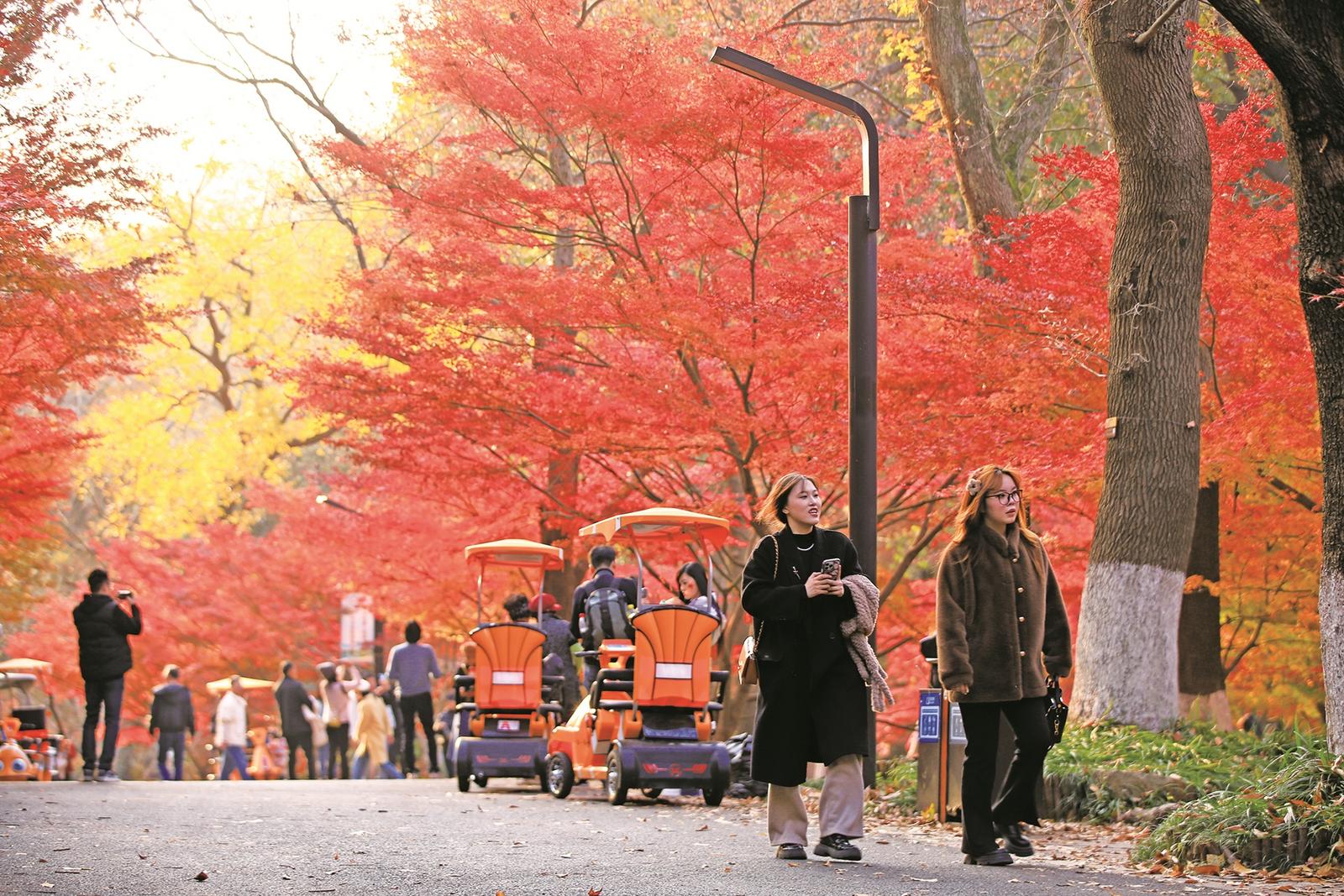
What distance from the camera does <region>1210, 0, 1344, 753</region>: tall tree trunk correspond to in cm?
734

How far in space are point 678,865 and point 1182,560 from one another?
20.1 feet

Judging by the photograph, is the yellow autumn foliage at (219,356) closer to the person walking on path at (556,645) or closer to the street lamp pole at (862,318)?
the person walking on path at (556,645)

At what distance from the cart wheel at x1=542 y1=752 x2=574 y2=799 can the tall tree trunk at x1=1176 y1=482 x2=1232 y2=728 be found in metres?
5.95

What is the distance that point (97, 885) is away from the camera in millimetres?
6098

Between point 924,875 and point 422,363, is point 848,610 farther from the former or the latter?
point 422,363

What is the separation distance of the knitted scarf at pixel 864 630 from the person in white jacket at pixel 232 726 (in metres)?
15.7

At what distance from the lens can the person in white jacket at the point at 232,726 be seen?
21.3 meters

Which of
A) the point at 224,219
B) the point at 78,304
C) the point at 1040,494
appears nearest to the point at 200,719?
the point at 224,219

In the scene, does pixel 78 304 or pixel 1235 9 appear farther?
pixel 78 304

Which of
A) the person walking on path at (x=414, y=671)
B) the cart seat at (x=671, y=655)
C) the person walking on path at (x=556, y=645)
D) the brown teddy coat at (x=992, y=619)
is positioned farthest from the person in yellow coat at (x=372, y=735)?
the brown teddy coat at (x=992, y=619)

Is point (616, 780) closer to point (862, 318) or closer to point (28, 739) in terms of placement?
point (862, 318)

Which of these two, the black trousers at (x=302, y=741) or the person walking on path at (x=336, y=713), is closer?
the black trousers at (x=302, y=741)

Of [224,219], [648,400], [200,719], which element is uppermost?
[224,219]

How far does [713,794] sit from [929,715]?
266 centimetres
